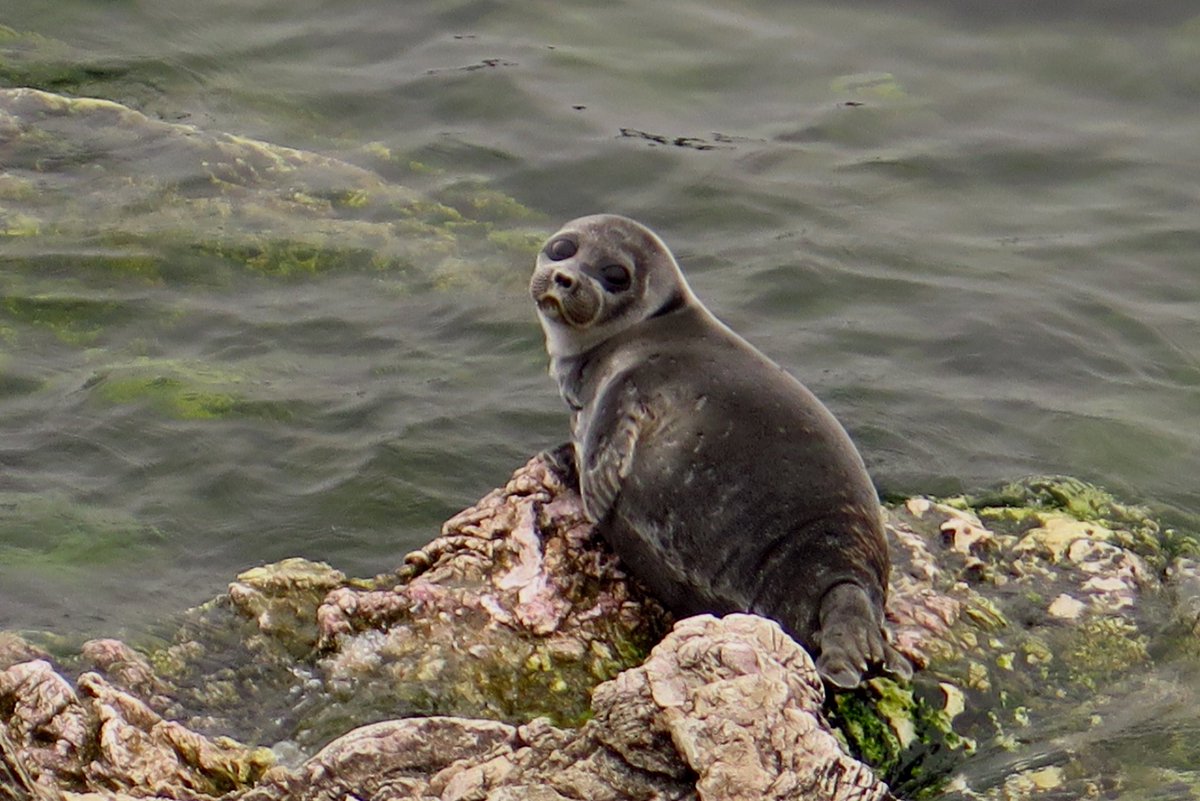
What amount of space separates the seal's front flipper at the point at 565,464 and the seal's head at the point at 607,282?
0.54 m

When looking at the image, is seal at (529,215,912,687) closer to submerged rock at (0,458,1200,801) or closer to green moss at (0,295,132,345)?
submerged rock at (0,458,1200,801)

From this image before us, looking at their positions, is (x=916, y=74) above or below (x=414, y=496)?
above

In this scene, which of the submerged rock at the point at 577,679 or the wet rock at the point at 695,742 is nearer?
the wet rock at the point at 695,742

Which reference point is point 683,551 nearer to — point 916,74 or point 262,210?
point 262,210

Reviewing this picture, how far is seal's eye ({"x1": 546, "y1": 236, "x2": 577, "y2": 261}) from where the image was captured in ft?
Answer: 22.5

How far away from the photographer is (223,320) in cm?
923

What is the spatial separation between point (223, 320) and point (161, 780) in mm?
4793

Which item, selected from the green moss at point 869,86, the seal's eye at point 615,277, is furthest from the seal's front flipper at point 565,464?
the green moss at point 869,86

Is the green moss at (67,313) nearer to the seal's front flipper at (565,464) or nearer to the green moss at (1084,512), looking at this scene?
the seal's front flipper at (565,464)

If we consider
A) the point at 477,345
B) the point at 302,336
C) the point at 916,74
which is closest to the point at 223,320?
the point at 302,336

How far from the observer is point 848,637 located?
5164 millimetres

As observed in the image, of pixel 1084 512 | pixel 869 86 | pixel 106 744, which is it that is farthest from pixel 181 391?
pixel 869 86

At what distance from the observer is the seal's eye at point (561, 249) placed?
Result: 6.86m

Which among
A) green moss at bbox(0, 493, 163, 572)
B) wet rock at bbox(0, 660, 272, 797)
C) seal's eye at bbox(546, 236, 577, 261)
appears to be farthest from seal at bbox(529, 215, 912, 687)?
green moss at bbox(0, 493, 163, 572)
